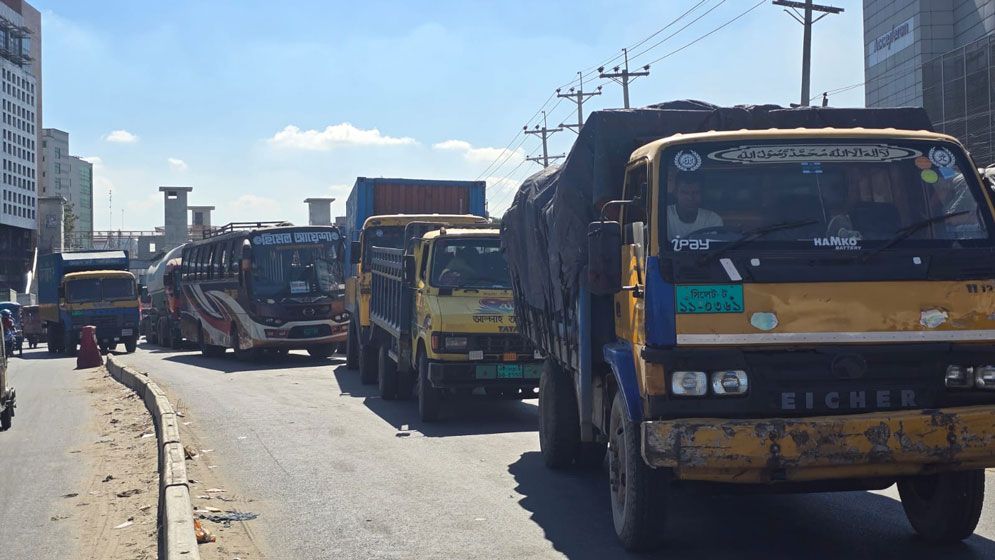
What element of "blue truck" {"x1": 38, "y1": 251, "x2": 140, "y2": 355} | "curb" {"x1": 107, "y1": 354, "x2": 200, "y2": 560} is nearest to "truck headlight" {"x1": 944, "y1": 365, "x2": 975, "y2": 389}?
"curb" {"x1": 107, "y1": 354, "x2": 200, "y2": 560}

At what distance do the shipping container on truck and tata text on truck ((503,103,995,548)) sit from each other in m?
17.3

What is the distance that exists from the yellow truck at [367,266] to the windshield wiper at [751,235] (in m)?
12.7

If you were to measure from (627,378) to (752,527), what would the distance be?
169 cm

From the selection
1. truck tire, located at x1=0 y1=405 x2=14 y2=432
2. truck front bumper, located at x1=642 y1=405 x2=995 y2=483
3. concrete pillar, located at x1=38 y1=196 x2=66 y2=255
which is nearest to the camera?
truck front bumper, located at x1=642 y1=405 x2=995 y2=483

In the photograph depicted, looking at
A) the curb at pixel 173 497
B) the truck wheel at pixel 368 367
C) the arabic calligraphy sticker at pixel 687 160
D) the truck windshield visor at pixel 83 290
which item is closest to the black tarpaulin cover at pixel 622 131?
the arabic calligraphy sticker at pixel 687 160

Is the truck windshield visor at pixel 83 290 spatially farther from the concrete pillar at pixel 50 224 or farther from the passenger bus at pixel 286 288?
the concrete pillar at pixel 50 224

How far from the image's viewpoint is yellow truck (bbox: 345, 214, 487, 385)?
18.8 m

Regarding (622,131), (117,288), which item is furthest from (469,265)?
(117,288)

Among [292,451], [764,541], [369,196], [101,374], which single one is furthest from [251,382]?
[764,541]

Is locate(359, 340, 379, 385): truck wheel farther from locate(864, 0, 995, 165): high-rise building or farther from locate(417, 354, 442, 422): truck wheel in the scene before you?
locate(864, 0, 995, 165): high-rise building

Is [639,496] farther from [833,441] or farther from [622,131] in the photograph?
[622,131]

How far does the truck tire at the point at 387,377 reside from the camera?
52.0 ft

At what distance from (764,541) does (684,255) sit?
2.06 meters

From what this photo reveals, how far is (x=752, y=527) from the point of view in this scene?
7223 millimetres
